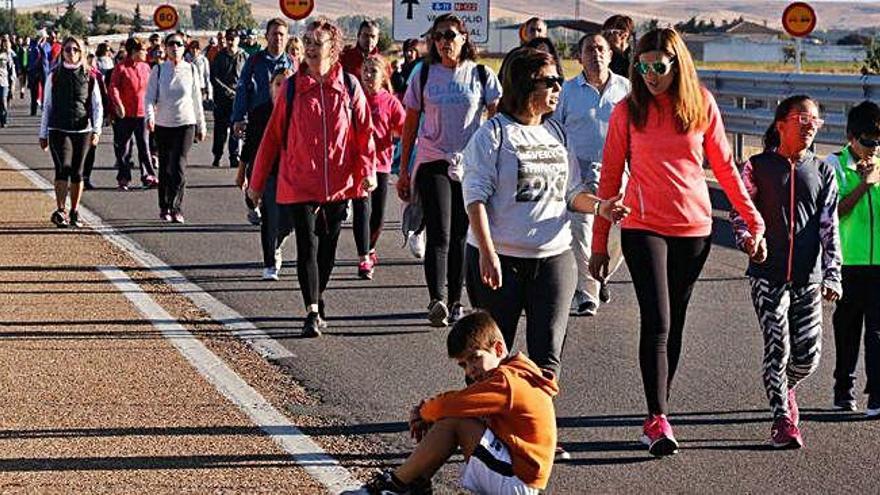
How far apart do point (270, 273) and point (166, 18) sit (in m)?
24.8

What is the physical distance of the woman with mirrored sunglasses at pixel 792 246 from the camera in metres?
7.21

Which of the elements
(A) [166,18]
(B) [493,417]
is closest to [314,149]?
(B) [493,417]

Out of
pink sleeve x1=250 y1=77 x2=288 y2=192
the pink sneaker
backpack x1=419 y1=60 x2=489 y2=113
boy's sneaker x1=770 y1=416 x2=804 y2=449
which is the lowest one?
boy's sneaker x1=770 y1=416 x2=804 y2=449

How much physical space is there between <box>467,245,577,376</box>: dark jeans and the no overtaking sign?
534 inches

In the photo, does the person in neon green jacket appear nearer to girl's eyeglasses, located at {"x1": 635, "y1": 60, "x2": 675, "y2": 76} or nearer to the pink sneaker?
the pink sneaker

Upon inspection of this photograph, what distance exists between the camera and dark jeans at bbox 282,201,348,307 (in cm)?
970

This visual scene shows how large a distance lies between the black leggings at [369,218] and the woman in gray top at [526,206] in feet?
14.6

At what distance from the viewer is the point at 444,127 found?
32.4 feet

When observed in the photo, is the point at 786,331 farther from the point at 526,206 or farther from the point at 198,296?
the point at 198,296

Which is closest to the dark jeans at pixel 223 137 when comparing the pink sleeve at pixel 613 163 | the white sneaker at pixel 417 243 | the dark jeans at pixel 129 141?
the dark jeans at pixel 129 141

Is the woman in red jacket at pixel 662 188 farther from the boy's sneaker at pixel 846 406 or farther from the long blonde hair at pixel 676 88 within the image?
the boy's sneaker at pixel 846 406

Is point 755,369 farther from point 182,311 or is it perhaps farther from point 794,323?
point 182,311

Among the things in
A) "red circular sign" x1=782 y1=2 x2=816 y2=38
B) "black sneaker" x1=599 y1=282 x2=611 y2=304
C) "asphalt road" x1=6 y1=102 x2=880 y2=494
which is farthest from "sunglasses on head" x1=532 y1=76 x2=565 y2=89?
"red circular sign" x1=782 y1=2 x2=816 y2=38

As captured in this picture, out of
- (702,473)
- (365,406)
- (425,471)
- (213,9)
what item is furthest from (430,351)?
(213,9)
